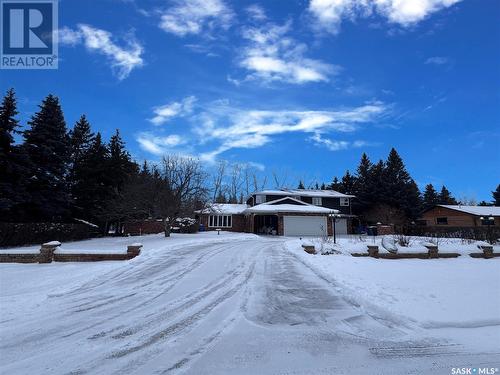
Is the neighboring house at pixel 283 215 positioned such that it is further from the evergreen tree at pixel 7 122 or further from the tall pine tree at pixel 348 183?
the evergreen tree at pixel 7 122

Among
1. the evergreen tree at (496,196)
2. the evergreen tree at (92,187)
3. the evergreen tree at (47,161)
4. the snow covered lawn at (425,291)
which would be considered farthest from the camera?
the evergreen tree at (496,196)

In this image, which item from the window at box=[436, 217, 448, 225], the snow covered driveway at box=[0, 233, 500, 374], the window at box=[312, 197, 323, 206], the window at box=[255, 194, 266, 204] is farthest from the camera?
the window at box=[312, 197, 323, 206]

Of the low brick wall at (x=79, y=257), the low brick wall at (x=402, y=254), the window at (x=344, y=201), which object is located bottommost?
the low brick wall at (x=402, y=254)

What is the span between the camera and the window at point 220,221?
41.4m

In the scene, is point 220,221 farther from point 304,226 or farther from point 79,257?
point 79,257

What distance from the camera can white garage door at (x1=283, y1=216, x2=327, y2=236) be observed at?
3506cm

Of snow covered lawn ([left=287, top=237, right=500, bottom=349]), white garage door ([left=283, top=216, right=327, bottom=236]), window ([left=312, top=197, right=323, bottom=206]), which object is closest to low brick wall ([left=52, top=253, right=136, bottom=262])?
snow covered lawn ([left=287, top=237, right=500, bottom=349])

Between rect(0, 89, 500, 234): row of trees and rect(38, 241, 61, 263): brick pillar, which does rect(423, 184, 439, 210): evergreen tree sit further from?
rect(38, 241, 61, 263): brick pillar

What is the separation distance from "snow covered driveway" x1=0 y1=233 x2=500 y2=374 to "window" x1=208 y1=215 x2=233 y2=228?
31.4 metres

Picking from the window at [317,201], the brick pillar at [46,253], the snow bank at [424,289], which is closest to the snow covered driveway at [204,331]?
the snow bank at [424,289]

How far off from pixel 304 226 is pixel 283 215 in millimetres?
2633

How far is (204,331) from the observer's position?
5.49 metres

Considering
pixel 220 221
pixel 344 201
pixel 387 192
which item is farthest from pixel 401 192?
pixel 220 221

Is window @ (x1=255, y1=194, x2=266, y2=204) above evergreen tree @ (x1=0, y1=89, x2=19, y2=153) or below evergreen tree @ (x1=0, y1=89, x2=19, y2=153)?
below
